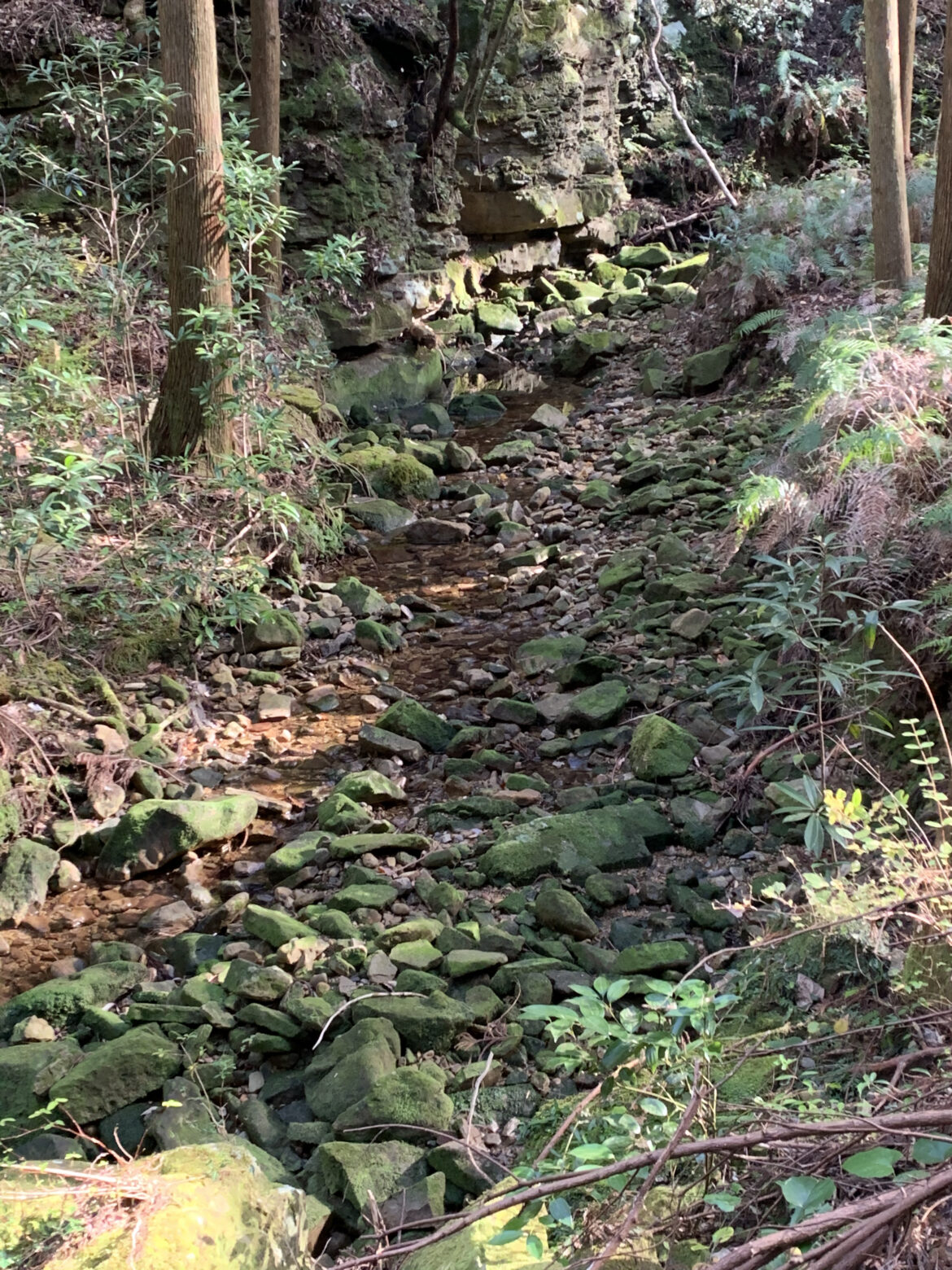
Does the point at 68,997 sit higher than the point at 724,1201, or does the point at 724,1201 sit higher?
the point at 724,1201

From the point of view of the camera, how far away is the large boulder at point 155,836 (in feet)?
14.5

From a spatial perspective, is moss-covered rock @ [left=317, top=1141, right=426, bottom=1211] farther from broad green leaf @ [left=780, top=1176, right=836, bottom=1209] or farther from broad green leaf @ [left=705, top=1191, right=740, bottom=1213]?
broad green leaf @ [left=780, top=1176, right=836, bottom=1209]

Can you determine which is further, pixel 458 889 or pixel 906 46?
pixel 906 46

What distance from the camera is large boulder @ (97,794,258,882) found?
443 cm

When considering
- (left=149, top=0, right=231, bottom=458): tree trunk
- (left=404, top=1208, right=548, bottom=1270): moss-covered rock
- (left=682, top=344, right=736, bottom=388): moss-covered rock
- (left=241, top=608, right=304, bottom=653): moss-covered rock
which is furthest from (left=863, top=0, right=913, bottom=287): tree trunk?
(left=404, top=1208, right=548, bottom=1270): moss-covered rock

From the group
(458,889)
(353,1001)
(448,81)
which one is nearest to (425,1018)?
(353,1001)

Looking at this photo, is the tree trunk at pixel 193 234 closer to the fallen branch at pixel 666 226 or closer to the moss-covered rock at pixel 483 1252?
Result: the moss-covered rock at pixel 483 1252

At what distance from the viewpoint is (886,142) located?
24.5 feet

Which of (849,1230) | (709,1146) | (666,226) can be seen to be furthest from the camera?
(666,226)

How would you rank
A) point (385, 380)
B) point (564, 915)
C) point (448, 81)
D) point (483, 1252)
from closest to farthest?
point (483, 1252)
point (564, 915)
point (385, 380)
point (448, 81)

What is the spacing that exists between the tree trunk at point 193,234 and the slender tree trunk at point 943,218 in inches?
161

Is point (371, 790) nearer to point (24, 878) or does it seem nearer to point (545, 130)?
point (24, 878)

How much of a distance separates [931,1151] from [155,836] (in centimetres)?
358

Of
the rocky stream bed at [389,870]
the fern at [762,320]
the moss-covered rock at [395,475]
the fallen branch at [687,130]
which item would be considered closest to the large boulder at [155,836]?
the rocky stream bed at [389,870]
